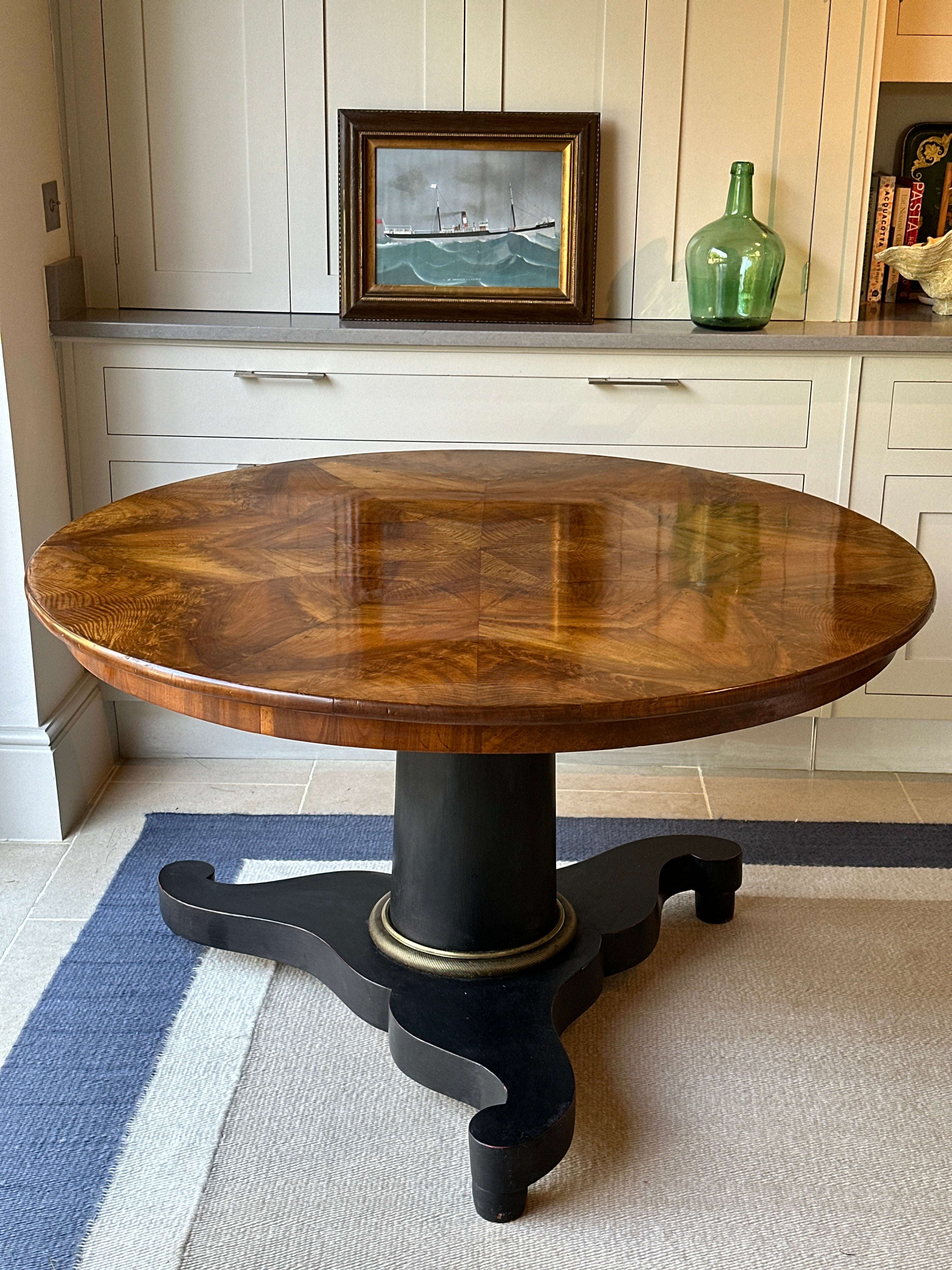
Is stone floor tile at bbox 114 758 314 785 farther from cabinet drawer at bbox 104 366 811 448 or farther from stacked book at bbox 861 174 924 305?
stacked book at bbox 861 174 924 305

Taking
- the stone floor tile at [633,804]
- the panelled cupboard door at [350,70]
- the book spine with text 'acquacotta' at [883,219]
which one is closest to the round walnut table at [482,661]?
the stone floor tile at [633,804]

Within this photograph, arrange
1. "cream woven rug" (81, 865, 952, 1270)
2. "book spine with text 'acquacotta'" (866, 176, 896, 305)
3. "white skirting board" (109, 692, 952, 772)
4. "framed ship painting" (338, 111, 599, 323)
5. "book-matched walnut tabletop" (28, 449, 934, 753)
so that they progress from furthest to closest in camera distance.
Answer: "book spine with text 'acquacotta'" (866, 176, 896, 305), "white skirting board" (109, 692, 952, 772), "framed ship painting" (338, 111, 599, 323), "cream woven rug" (81, 865, 952, 1270), "book-matched walnut tabletop" (28, 449, 934, 753)

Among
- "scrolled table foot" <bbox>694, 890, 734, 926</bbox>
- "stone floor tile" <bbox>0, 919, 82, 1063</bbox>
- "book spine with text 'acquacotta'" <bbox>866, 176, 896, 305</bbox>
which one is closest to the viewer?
"stone floor tile" <bbox>0, 919, 82, 1063</bbox>

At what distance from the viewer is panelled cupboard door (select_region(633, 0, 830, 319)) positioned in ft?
8.58

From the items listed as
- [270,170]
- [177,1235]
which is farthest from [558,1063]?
[270,170]

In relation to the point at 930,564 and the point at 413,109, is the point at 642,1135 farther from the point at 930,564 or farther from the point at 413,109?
the point at 413,109

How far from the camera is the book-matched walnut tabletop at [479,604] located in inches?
45.4

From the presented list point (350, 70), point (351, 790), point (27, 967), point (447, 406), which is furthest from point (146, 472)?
point (27, 967)

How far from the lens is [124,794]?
2627 mm

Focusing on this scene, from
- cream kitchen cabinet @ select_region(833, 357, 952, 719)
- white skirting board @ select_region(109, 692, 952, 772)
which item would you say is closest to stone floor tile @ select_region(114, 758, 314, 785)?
white skirting board @ select_region(109, 692, 952, 772)

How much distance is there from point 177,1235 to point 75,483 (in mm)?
1633

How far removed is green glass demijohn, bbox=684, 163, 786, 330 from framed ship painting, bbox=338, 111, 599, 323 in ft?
0.81

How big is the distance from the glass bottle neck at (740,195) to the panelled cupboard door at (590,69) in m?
0.23

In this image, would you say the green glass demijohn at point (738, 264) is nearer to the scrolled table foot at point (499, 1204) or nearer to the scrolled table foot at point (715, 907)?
the scrolled table foot at point (715, 907)
